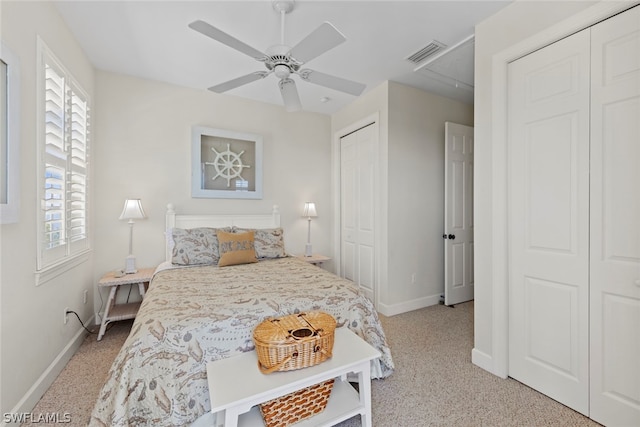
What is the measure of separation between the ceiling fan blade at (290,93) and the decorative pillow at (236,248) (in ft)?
4.80

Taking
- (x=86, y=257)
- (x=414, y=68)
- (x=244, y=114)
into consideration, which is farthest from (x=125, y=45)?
(x=414, y=68)

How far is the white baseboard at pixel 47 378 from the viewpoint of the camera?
165 centimetres

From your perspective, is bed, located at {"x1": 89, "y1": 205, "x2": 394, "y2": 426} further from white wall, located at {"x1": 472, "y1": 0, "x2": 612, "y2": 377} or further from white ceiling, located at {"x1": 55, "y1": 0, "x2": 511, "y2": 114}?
white ceiling, located at {"x1": 55, "y1": 0, "x2": 511, "y2": 114}

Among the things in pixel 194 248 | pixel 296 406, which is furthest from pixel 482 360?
pixel 194 248

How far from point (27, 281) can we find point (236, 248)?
5.08 feet

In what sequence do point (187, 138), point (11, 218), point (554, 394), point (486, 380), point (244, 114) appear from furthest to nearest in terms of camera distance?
point (244, 114) → point (187, 138) → point (486, 380) → point (554, 394) → point (11, 218)

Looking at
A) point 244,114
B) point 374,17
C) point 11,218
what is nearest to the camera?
point 11,218

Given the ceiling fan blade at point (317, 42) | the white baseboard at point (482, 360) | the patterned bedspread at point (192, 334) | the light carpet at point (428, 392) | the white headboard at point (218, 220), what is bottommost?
the light carpet at point (428, 392)

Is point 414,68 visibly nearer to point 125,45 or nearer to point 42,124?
point 125,45

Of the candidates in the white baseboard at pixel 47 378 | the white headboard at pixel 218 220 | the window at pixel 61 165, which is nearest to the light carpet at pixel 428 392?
the white baseboard at pixel 47 378

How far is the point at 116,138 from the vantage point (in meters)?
3.14

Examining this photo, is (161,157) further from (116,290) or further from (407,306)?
(407,306)

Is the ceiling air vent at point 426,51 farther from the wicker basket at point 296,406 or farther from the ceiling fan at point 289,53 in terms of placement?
the wicker basket at point 296,406

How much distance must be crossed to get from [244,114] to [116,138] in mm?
1508
